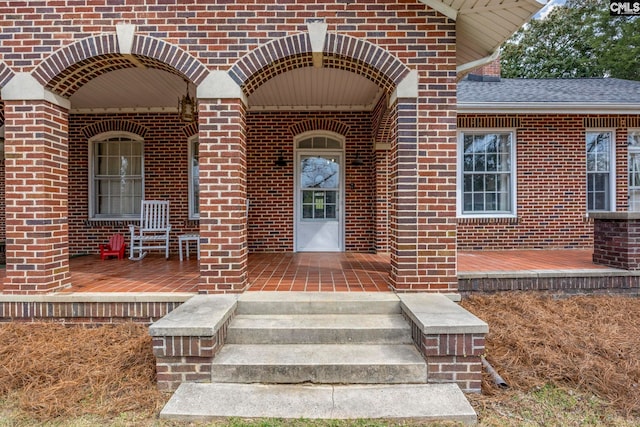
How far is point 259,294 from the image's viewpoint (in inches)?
148

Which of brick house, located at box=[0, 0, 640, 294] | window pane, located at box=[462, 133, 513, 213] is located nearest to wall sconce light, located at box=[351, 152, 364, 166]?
window pane, located at box=[462, 133, 513, 213]

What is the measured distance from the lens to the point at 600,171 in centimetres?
735

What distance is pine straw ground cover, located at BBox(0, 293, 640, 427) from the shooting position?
2.53 metres

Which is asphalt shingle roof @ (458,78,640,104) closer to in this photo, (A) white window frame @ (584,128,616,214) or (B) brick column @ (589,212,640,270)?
(A) white window frame @ (584,128,616,214)

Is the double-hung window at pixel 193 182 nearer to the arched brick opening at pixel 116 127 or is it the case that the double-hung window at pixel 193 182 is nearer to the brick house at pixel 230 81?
the arched brick opening at pixel 116 127

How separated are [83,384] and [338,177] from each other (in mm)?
5444

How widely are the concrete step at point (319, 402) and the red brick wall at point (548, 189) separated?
5041mm

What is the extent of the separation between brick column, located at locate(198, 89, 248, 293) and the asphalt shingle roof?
506 centimetres

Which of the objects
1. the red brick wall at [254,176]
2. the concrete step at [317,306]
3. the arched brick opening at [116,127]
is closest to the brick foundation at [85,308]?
the concrete step at [317,306]

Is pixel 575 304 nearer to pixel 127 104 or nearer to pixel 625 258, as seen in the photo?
pixel 625 258

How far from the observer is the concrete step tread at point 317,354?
2.86 meters

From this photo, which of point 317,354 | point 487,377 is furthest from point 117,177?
point 487,377

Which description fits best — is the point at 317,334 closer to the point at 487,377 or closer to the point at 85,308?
the point at 487,377

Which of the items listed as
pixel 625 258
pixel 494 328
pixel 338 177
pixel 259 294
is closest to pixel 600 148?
pixel 625 258
